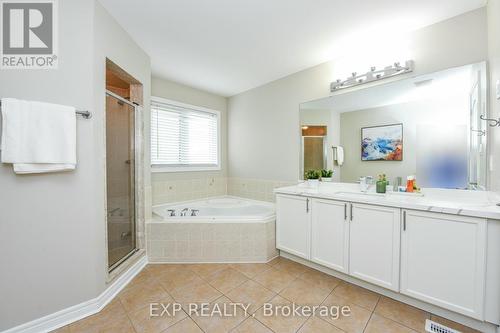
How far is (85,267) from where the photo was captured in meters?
1.59

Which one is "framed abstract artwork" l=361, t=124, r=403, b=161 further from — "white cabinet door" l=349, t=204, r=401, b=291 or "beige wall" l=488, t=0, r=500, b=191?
"white cabinet door" l=349, t=204, r=401, b=291

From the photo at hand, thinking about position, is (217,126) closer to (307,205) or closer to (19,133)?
(307,205)

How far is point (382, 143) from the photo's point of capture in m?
2.16

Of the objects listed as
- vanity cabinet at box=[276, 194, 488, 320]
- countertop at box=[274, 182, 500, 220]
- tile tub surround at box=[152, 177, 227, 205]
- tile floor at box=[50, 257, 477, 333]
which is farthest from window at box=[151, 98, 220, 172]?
vanity cabinet at box=[276, 194, 488, 320]

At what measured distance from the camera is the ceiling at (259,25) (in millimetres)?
1658

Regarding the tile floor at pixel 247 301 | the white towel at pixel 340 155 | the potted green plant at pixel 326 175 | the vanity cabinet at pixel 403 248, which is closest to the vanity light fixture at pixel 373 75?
the white towel at pixel 340 155

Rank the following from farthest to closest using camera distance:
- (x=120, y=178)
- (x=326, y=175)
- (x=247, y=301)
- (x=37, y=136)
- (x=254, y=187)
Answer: (x=254, y=187) < (x=326, y=175) < (x=120, y=178) < (x=247, y=301) < (x=37, y=136)

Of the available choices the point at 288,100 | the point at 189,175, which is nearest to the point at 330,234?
the point at 288,100

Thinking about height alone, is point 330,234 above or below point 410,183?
below

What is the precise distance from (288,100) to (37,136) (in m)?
2.69

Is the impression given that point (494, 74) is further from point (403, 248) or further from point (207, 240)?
point (207, 240)

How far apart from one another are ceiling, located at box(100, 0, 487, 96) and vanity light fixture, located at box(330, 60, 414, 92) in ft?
1.05

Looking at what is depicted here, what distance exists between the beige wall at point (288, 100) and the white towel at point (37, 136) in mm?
2404

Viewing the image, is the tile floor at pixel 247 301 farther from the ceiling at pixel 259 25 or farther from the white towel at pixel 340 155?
the ceiling at pixel 259 25
